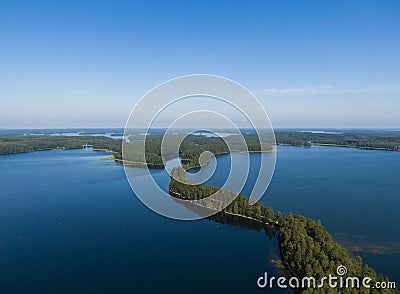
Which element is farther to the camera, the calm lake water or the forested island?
the calm lake water

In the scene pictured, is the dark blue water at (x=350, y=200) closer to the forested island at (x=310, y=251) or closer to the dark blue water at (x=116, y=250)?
the forested island at (x=310, y=251)

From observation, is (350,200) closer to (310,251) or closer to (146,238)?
(310,251)

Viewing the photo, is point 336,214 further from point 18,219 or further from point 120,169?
point 120,169

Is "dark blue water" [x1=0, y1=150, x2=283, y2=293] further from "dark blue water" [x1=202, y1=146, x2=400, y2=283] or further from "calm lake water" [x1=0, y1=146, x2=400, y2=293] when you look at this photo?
"dark blue water" [x1=202, y1=146, x2=400, y2=283]

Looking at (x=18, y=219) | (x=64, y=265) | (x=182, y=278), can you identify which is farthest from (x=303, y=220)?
(x=18, y=219)

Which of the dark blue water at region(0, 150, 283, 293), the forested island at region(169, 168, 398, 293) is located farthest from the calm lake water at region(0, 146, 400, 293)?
the forested island at region(169, 168, 398, 293)
